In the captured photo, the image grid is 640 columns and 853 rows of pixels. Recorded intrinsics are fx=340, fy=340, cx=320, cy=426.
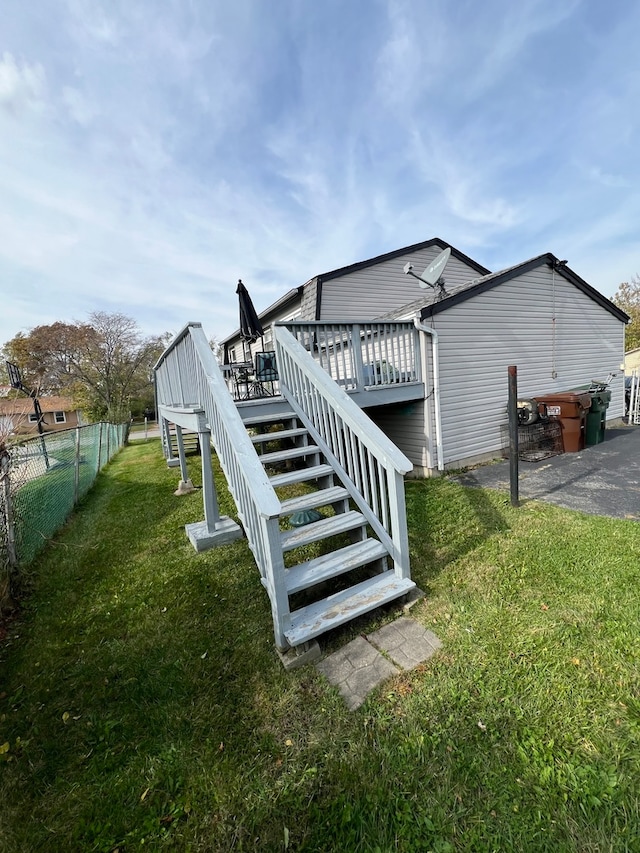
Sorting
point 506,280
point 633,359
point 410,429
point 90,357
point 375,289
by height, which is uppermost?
point 90,357

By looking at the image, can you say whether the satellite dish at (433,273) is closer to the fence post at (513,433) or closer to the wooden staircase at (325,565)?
the fence post at (513,433)

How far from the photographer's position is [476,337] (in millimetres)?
6777

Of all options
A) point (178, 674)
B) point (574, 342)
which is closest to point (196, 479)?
point (178, 674)

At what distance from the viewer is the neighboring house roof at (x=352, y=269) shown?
8.54 m

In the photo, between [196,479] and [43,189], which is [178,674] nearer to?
[196,479]

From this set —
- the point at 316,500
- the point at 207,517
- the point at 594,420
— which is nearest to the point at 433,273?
the point at 594,420

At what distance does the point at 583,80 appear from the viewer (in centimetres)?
650

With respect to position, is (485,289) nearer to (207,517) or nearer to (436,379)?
(436,379)

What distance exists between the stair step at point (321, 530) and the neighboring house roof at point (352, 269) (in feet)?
21.1

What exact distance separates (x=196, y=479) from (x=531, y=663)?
6641mm

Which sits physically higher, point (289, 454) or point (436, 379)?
point (436, 379)

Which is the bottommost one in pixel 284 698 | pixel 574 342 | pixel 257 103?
pixel 284 698

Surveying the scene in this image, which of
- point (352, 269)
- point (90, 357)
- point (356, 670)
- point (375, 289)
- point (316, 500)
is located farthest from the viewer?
point (90, 357)

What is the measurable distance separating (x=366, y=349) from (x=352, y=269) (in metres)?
4.35
